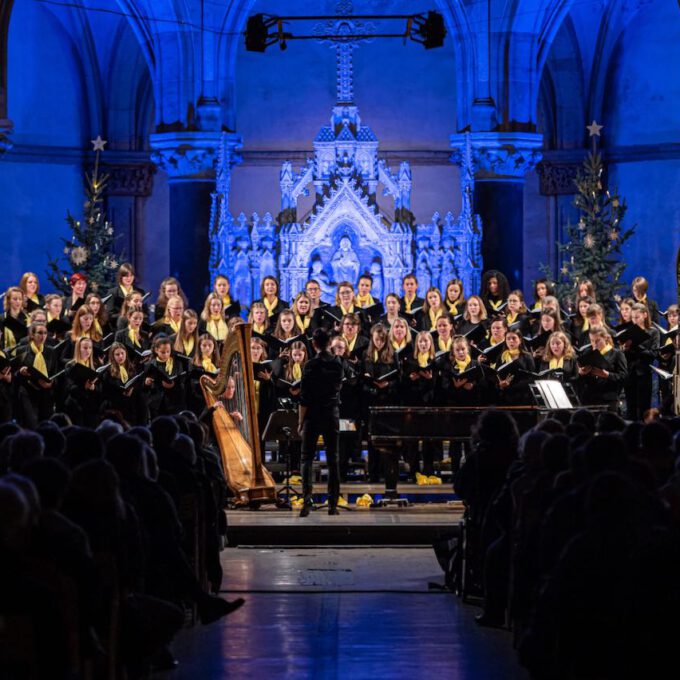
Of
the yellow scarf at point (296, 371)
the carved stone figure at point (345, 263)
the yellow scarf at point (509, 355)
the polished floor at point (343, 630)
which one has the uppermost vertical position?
the carved stone figure at point (345, 263)

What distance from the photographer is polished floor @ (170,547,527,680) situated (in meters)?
6.50

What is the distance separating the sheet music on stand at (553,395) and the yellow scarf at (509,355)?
4.11ft

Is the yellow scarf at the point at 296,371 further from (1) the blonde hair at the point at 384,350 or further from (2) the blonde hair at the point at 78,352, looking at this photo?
(2) the blonde hair at the point at 78,352

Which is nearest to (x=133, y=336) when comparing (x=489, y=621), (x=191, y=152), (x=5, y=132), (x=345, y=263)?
(x=5, y=132)

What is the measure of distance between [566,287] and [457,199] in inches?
123

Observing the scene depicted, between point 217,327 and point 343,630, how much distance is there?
20.4 ft

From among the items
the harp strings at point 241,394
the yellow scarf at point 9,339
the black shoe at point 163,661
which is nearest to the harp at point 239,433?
the harp strings at point 241,394

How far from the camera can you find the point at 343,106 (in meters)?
17.3

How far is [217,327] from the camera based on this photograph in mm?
13305

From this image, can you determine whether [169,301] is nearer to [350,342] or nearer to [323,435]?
[350,342]

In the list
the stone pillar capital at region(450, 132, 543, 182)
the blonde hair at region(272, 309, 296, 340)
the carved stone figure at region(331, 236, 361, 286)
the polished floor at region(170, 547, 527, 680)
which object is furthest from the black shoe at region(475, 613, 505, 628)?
the stone pillar capital at region(450, 132, 543, 182)

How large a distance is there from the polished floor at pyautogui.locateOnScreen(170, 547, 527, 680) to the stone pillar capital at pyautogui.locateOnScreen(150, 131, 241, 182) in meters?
8.03

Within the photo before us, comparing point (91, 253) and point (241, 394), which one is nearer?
point (241, 394)

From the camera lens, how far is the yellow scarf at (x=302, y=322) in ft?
44.5
